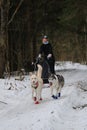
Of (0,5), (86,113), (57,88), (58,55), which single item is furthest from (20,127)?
(58,55)

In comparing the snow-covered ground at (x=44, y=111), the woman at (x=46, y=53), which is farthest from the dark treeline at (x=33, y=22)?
the snow-covered ground at (x=44, y=111)

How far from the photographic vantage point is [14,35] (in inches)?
1207

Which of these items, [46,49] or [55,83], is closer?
[55,83]

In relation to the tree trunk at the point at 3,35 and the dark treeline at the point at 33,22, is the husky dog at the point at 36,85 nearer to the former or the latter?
the tree trunk at the point at 3,35

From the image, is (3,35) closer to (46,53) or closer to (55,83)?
(46,53)

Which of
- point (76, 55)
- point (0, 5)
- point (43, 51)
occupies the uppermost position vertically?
point (0, 5)

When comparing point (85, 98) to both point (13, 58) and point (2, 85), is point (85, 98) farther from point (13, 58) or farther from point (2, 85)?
point (13, 58)

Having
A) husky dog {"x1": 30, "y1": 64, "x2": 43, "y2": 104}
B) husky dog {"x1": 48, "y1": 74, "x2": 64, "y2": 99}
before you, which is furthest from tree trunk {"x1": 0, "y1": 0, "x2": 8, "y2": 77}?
husky dog {"x1": 30, "y1": 64, "x2": 43, "y2": 104}

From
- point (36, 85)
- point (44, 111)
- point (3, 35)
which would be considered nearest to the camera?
point (44, 111)

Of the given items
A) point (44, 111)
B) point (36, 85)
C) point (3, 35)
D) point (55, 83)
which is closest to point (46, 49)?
point (55, 83)

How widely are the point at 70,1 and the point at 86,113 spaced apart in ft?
55.1

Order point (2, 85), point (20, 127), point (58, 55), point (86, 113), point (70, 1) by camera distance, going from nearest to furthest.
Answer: point (20, 127), point (86, 113), point (2, 85), point (70, 1), point (58, 55)

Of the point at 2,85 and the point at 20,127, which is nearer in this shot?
the point at 20,127

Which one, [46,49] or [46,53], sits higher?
[46,49]
